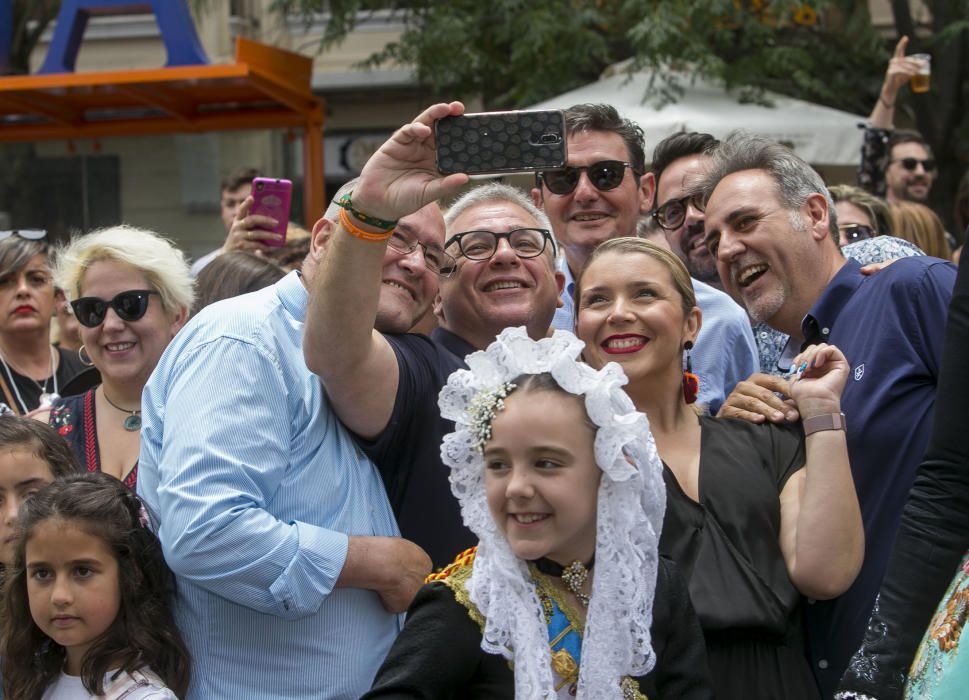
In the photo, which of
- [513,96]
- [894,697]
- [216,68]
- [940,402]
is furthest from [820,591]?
[513,96]

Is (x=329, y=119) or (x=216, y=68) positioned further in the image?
(x=329, y=119)

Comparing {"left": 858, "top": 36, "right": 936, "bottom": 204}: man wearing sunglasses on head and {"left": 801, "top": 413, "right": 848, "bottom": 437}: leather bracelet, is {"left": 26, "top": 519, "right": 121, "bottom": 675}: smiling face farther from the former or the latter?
{"left": 858, "top": 36, "right": 936, "bottom": 204}: man wearing sunglasses on head

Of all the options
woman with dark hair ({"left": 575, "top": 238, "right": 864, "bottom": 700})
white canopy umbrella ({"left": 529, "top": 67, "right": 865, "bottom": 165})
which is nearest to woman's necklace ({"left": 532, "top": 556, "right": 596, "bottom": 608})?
woman with dark hair ({"left": 575, "top": 238, "right": 864, "bottom": 700})

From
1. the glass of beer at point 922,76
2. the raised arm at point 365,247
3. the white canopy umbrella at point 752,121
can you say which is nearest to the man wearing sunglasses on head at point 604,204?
the raised arm at point 365,247

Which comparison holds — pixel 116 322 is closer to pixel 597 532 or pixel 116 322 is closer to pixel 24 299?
pixel 24 299

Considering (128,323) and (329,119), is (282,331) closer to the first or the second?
(128,323)

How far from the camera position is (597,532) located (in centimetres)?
253

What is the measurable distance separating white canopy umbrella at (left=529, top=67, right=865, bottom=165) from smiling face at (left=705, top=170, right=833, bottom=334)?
532 cm

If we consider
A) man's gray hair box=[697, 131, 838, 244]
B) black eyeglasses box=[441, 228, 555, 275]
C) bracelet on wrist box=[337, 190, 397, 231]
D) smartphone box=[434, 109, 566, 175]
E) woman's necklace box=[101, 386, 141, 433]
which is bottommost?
woman's necklace box=[101, 386, 141, 433]

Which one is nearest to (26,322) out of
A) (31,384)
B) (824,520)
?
(31,384)

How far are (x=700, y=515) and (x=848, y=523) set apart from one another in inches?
13.5

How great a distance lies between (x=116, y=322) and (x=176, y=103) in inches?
206

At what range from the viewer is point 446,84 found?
12.0 m

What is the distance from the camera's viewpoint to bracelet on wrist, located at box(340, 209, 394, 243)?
275 cm
